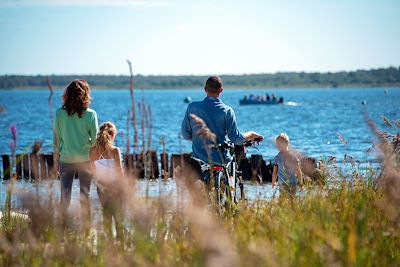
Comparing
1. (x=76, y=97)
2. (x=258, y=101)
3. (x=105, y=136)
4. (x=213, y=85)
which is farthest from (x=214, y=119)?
(x=258, y=101)

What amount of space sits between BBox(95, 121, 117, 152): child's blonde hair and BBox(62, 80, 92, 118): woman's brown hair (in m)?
0.31

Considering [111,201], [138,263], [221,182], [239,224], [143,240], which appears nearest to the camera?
[138,263]

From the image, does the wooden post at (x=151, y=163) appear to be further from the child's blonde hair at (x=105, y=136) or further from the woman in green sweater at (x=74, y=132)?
the woman in green sweater at (x=74, y=132)

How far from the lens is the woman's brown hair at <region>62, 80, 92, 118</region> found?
8578 millimetres

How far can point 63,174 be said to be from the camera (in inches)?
343

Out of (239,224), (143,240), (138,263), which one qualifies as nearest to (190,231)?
(239,224)

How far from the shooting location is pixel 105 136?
8.84 m

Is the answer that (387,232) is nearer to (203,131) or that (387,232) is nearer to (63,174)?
(203,131)

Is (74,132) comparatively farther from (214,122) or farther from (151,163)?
(214,122)

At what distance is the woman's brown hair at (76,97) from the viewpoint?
8578 mm

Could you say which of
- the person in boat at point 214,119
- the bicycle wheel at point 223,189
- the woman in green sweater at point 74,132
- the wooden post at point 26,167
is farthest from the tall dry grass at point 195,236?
the wooden post at point 26,167

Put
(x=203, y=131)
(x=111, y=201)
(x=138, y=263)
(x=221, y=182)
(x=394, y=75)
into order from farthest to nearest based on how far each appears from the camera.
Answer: (x=394, y=75)
(x=221, y=182)
(x=203, y=131)
(x=111, y=201)
(x=138, y=263)

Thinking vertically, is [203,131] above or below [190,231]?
above

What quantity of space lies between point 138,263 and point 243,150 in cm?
431
